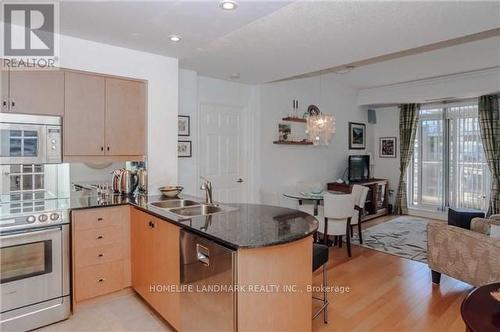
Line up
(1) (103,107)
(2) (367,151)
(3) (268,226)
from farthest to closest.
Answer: (2) (367,151)
(1) (103,107)
(3) (268,226)

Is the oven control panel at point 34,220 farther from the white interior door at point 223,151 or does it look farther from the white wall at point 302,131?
the white wall at point 302,131

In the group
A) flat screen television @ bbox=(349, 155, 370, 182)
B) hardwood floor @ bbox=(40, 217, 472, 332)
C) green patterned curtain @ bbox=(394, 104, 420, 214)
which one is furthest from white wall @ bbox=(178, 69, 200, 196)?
green patterned curtain @ bbox=(394, 104, 420, 214)

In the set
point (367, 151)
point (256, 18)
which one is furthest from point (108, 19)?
point (367, 151)

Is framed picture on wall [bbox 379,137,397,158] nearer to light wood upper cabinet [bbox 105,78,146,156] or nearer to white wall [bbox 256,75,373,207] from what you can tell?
white wall [bbox 256,75,373,207]

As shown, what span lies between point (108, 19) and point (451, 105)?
641cm

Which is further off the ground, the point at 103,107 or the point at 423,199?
the point at 103,107

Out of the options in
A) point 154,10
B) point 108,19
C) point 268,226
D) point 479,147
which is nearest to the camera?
point 268,226

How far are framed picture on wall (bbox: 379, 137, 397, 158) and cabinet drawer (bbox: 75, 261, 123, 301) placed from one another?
20.8 ft

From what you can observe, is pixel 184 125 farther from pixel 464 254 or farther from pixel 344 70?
pixel 464 254

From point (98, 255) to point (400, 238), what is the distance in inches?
176

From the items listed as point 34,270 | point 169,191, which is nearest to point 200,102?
point 169,191

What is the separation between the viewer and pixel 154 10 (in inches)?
92.2

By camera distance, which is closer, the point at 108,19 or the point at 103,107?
the point at 108,19

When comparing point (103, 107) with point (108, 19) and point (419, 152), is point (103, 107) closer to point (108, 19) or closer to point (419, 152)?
point (108, 19)
